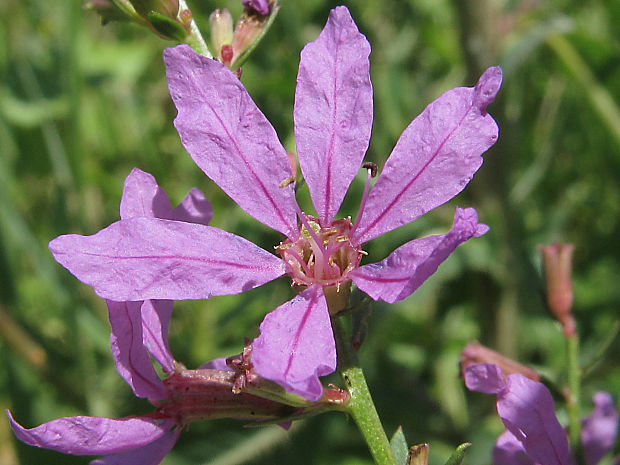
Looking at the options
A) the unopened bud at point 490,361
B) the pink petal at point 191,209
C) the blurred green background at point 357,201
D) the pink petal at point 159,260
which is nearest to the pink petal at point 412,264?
the pink petal at point 159,260

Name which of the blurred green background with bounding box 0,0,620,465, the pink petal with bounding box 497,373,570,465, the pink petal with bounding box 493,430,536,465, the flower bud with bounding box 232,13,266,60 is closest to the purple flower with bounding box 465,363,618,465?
the pink petal with bounding box 497,373,570,465

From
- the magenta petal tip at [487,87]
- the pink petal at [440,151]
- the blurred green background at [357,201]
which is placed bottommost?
the blurred green background at [357,201]

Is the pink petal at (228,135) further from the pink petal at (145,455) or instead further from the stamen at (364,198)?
the pink petal at (145,455)

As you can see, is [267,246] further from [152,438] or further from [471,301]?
[152,438]

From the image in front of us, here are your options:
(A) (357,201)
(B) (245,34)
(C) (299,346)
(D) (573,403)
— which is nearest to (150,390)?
(C) (299,346)

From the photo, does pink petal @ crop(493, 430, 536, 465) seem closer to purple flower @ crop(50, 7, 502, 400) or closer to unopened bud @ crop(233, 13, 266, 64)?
purple flower @ crop(50, 7, 502, 400)

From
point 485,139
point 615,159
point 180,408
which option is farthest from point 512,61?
point 180,408
